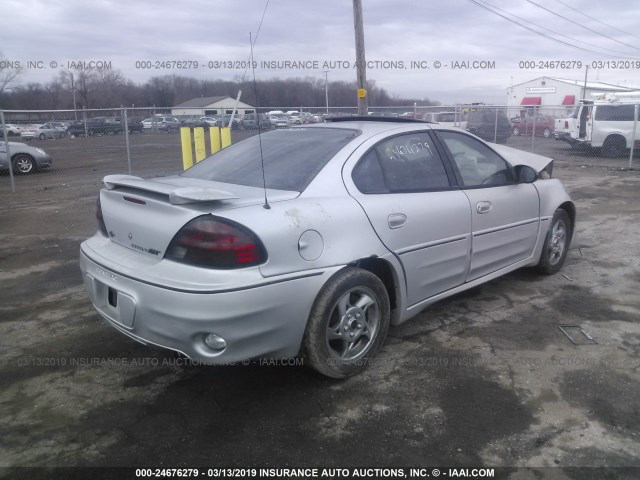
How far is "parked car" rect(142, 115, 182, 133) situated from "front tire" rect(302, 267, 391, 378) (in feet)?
40.9

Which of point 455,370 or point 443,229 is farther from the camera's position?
point 443,229

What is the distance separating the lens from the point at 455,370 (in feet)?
11.1

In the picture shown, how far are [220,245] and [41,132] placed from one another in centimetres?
1485

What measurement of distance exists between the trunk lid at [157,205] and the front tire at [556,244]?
9.65ft

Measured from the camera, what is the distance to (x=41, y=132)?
15211 millimetres

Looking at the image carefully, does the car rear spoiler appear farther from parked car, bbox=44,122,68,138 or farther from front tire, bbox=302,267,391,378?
parked car, bbox=44,122,68,138

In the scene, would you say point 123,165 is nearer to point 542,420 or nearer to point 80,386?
point 80,386

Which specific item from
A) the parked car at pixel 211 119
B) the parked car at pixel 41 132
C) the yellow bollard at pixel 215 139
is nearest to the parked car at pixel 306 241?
the yellow bollard at pixel 215 139

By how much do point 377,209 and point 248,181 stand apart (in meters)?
0.84

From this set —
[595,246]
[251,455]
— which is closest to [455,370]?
[251,455]

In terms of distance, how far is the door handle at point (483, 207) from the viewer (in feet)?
13.1

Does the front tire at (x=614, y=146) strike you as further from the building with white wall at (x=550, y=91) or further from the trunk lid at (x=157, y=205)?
the building with white wall at (x=550, y=91)

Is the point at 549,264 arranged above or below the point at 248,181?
below

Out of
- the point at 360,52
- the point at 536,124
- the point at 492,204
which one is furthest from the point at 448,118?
the point at 492,204
